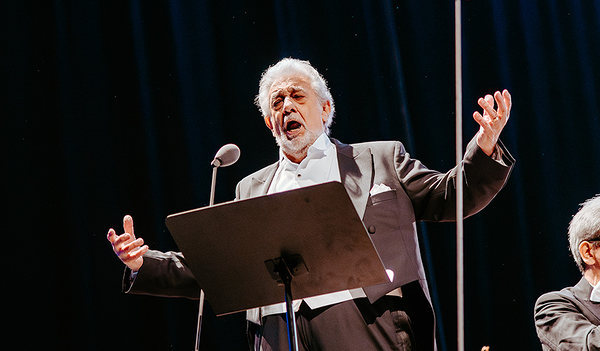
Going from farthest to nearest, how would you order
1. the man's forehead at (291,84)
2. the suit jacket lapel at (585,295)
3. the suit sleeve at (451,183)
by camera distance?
the man's forehead at (291,84), the suit jacket lapel at (585,295), the suit sleeve at (451,183)

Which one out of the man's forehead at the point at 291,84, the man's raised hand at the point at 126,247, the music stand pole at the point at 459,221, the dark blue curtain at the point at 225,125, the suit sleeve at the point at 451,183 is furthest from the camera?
→ the dark blue curtain at the point at 225,125

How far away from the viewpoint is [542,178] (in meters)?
3.36

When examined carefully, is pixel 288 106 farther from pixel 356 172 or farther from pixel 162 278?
pixel 162 278

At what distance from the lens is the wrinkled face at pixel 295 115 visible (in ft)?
7.41

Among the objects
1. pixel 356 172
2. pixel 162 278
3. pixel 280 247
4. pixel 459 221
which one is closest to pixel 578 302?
pixel 356 172

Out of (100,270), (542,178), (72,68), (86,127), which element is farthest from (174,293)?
(542,178)

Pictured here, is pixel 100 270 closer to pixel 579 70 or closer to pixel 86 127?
pixel 86 127

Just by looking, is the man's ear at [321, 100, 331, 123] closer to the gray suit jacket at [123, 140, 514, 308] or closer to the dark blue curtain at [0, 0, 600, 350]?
the gray suit jacket at [123, 140, 514, 308]

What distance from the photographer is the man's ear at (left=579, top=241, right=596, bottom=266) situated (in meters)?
2.23

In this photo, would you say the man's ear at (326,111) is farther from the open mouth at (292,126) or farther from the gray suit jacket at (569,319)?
the gray suit jacket at (569,319)

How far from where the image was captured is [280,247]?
1511 mm

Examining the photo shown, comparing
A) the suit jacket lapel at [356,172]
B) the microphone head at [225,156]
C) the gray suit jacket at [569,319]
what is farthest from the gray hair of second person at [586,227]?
the microphone head at [225,156]

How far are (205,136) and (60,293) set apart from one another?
1.07 meters

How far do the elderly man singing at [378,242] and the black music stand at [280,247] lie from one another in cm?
25
